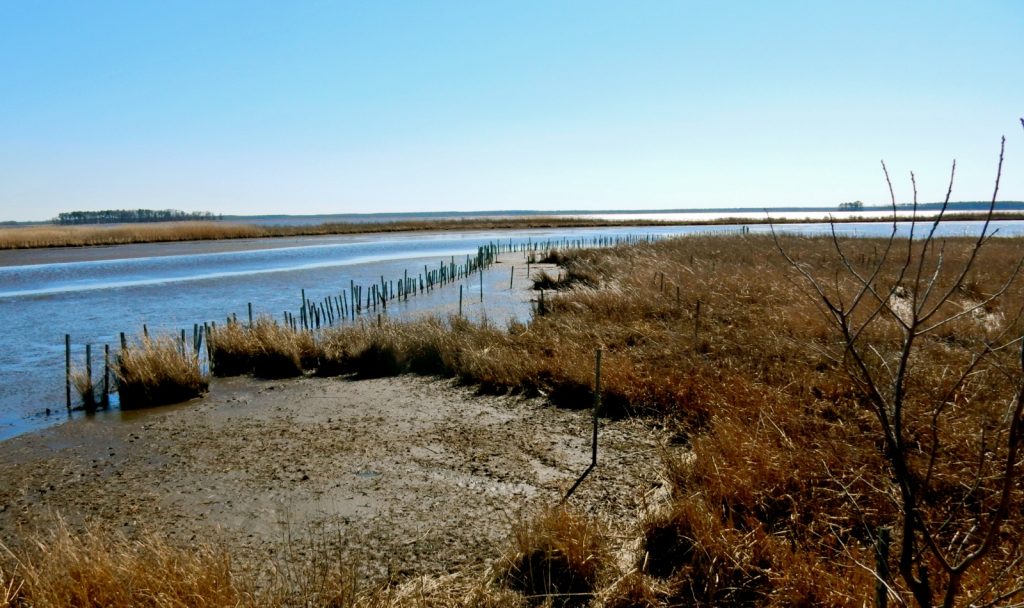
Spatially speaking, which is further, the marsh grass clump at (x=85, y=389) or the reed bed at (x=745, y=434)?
the marsh grass clump at (x=85, y=389)

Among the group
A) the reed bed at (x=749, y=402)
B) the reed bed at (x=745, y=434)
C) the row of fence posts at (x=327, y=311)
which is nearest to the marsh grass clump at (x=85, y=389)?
the row of fence posts at (x=327, y=311)

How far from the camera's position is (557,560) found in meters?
4.85

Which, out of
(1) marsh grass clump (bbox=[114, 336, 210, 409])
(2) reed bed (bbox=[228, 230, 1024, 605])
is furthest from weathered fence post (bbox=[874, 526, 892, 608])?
(1) marsh grass clump (bbox=[114, 336, 210, 409])

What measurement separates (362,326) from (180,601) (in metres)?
10.6

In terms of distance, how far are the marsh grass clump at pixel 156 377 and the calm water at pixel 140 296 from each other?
1065mm

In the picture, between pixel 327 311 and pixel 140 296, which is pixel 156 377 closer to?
pixel 327 311

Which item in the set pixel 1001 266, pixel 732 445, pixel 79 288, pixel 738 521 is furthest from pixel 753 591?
pixel 79 288

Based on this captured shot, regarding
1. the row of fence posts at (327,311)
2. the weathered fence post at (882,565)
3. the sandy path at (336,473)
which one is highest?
the weathered fence post at (882,565)

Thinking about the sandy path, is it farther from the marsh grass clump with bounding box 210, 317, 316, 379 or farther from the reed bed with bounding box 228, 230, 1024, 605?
the marsh grass clump with bounding box 210, 317, 316, 379

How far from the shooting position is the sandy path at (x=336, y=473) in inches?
232

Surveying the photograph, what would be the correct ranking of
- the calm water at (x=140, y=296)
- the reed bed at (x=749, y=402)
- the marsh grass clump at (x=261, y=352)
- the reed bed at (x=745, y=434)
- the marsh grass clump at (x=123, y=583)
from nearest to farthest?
the marsh grass clump at (x=123, y=583), the reed bed at (x=745, y=434), the reed bed at (x=749, y=402), the marsh grass clump at (x=261, y=352), the calm water at (x=140, y=296)

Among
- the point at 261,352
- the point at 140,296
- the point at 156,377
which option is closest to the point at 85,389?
the point at 156,377

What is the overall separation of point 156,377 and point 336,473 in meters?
5.60

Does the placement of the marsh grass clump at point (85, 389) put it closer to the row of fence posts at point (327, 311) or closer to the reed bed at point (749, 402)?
the row of fence posts at point (327, 311)
